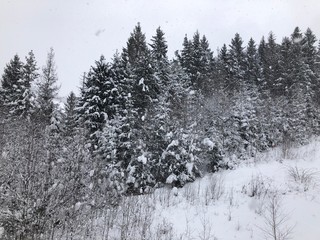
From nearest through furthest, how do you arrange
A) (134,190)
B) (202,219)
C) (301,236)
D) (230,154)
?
(301,236) → (202,219) → (134,190) → (230,154)

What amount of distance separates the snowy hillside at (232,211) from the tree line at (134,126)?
1.44 metres

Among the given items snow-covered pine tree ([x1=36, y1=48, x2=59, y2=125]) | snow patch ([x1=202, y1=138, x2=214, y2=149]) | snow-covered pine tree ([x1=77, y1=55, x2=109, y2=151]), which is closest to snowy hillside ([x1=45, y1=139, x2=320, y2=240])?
snow patch ([x1=202, y1=138, x2=214, y2=149])

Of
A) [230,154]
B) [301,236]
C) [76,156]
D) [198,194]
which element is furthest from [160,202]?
[230,154]

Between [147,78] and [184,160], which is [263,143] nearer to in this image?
[184,160]

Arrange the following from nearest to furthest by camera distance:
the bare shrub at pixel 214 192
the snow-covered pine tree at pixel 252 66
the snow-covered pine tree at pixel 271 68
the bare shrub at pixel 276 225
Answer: the bare shrub at pixel 276 225
the bare shrub at pixel 214 192
the snow-covered pine tree at pixel 271 68
the snow-covered pine tree at pixel 252 66

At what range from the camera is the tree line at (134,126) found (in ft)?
33.6

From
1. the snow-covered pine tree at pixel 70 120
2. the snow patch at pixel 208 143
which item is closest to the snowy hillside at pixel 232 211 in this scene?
the snow patch at pixel 208 143

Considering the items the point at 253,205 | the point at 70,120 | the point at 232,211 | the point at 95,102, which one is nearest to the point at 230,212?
the point at 232,211

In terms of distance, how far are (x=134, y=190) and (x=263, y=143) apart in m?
11.1

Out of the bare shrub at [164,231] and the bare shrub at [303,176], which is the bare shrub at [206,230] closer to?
the bare shrub at [164,231]

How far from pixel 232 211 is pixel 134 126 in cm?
883

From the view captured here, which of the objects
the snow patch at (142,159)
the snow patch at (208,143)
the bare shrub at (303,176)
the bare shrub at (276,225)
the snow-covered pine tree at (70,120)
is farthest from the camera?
the snow-covered pine tree at (70,120)

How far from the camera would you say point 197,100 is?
25.8 metres

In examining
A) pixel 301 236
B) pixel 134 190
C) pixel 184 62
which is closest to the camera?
pixel 301 236
